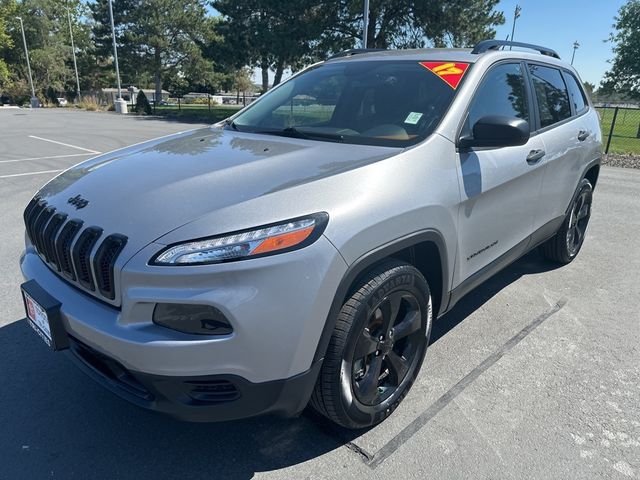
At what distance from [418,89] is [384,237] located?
4.00 feet

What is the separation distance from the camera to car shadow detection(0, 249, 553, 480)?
2.18m

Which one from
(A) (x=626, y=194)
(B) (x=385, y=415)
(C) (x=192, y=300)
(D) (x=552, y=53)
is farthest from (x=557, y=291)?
(A) (x=626, y=194)

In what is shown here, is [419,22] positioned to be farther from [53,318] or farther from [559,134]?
[53,318]

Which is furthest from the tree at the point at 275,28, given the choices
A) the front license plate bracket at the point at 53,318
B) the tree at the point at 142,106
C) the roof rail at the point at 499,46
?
the front license plate bracket at the point at 53,318

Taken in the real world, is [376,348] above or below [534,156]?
below

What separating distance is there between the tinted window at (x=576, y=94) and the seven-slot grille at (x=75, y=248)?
406cm

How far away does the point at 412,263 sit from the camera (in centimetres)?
262

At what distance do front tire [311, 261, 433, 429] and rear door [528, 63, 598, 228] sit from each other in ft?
5.63

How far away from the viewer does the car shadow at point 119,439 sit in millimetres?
2184

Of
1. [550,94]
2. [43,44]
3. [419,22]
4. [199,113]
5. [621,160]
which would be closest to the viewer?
[550,94]

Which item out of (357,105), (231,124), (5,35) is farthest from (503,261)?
(5,35)

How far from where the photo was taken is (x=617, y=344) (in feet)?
10.8

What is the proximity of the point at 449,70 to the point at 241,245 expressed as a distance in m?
1.88

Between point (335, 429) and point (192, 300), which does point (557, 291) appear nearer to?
point (335, 429)
